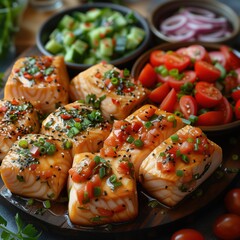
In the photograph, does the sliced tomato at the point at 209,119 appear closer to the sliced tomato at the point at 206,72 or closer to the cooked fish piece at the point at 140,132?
the cooked fish piece at the point at 140,132

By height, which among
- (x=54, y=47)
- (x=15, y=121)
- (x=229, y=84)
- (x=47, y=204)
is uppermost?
(x=15, y=121)

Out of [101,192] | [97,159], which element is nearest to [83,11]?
[97,159]

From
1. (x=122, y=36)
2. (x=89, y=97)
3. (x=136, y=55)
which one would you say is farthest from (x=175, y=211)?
(x=122, y=36)

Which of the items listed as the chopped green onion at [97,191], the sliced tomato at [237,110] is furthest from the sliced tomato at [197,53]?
the chopped green onion at [97,191]

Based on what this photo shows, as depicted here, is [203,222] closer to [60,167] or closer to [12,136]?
[60,167]

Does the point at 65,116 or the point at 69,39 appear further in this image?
the point at 69,39

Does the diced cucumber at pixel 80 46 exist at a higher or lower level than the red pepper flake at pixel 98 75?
lower

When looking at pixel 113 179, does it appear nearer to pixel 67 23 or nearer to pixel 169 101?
pixel 169 101
